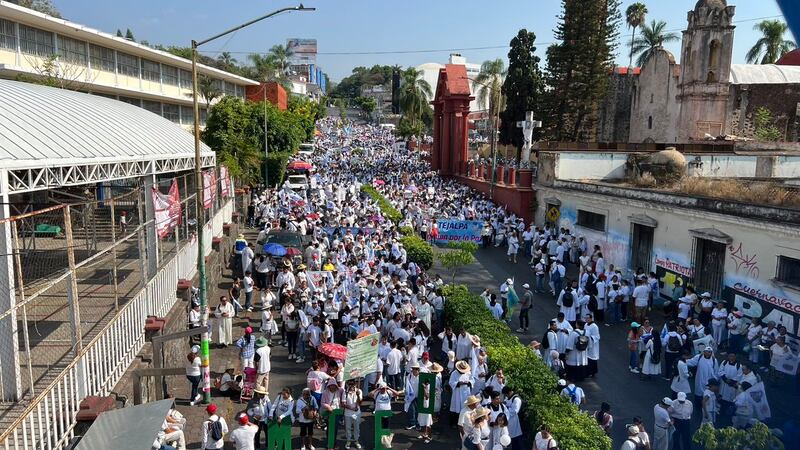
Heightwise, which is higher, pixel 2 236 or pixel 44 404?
pixel 2 236

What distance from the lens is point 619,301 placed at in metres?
16.2

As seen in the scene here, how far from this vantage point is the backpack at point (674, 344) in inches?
485

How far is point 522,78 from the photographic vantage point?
4122cm

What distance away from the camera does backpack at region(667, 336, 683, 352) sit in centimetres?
1232

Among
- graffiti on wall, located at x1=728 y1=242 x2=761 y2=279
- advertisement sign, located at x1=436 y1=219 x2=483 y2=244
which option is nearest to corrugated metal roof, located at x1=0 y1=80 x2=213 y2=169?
advertisement sign, located at x1=436 y1=219 x2=483 y2=244

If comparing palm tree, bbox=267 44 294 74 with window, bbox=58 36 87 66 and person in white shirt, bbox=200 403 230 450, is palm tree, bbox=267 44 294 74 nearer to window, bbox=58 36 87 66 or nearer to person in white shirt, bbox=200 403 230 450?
window, bbox=58 36 87 66

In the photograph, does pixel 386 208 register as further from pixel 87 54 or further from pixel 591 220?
pixel 87 54

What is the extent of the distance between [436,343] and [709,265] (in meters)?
8.16

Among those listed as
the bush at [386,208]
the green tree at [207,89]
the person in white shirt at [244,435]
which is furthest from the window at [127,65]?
the person in white shirt at [244,435]

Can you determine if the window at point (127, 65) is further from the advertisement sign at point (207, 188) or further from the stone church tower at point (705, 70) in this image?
the stone church tower at point (705, 70)

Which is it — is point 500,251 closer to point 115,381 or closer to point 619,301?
point 619,301

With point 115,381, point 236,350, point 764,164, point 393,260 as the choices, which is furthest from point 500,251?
point 115,381

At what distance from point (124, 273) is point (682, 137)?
115 ft

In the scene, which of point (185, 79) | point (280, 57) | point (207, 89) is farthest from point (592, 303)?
point (280, 57)
